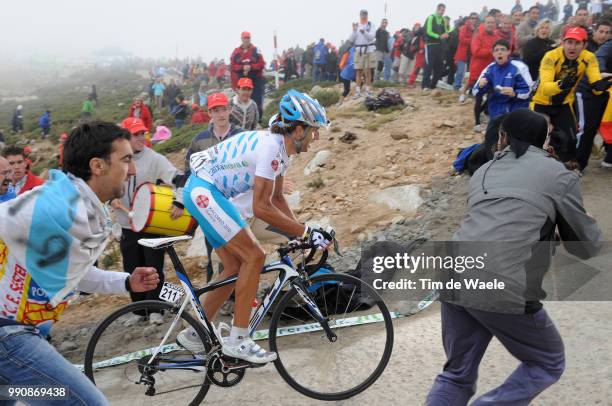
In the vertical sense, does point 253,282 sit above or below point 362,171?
above

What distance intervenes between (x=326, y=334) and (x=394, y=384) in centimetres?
64

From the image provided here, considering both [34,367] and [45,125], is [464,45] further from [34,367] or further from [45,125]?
[45,125]

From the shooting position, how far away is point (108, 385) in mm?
4086

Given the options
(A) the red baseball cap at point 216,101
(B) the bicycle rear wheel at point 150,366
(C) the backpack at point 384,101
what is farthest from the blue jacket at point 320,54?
(B) the bicycle rear wheel at point 150,366

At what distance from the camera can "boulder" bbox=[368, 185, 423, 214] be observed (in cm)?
786

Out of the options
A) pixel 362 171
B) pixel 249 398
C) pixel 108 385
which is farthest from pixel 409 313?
pixel 362 171

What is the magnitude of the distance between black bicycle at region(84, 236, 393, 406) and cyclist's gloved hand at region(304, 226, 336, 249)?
6cm

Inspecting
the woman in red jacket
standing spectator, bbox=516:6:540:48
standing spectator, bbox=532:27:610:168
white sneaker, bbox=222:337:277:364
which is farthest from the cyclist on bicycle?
standing spectator, bbox=516:6:540:48

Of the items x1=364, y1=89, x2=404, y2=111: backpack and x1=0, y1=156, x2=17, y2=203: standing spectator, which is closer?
x1=0, y1=156, x2=17, y2=203: standing spectator

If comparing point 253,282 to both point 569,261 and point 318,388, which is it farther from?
point 569,261

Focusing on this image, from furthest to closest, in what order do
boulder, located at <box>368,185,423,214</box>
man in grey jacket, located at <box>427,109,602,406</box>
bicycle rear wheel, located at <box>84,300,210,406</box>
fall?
boulder, located at <box>368,185,423,214</box>
bicycle rear wheel, located at <box>84,300,210,406</box>
man in grey jacket, located at <box>427,109,602,406</box>

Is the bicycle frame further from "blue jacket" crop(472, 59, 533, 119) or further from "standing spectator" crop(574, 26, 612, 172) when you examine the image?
"standing spectator" crop(574, 26, 612, 172)

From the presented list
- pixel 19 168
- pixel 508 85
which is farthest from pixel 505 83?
pixel 19 168

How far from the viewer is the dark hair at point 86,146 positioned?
2.66m
